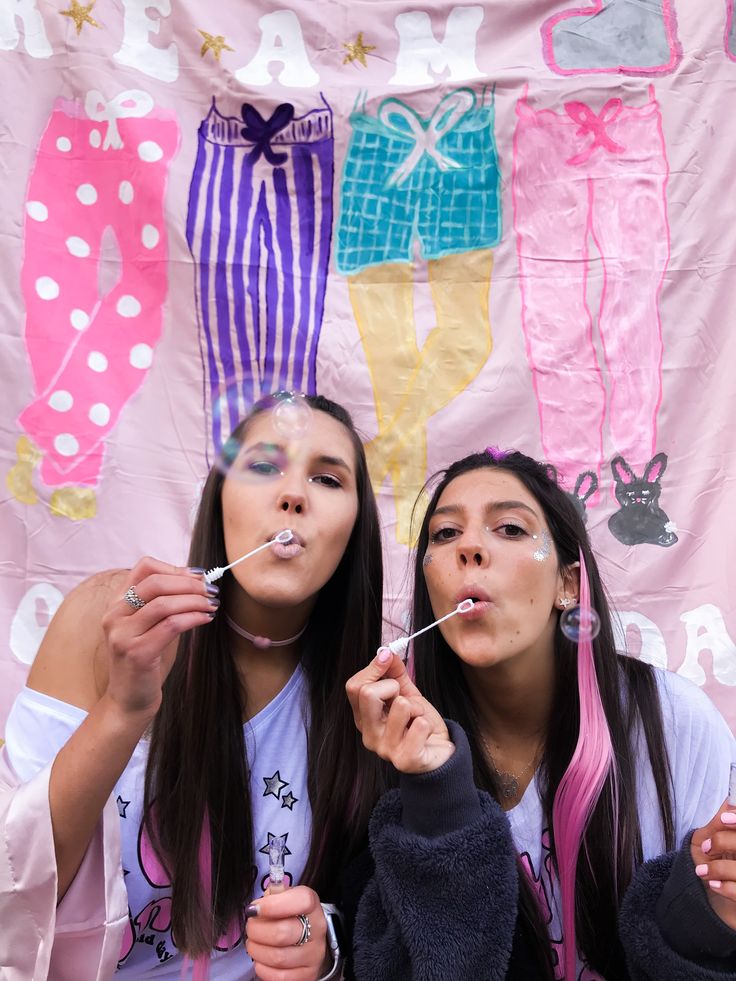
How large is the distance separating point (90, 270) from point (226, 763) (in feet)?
4.16

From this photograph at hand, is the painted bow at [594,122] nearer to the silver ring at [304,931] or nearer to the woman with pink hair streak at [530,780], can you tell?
the woman with pink hair streak at [530,780]

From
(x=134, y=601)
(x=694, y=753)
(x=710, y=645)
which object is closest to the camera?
(x=134, y=601)

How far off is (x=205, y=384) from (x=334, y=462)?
0.78 m

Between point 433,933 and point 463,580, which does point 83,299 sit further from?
point 433,933

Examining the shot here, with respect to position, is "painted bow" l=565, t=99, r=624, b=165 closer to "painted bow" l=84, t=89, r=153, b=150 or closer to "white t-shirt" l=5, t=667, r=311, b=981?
"painted bow" l=84, t=89, r=153, b=150

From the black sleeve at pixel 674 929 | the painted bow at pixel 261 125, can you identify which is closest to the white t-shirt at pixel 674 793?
the black sleeve at pixel 674 929

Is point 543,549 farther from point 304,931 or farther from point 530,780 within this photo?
point 304,931

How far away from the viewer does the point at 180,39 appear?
2229mm

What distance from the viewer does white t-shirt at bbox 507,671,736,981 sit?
4.51 feet

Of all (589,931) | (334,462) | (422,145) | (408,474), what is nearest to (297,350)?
(408,474)

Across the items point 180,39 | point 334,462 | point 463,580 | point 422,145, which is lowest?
point 463,580

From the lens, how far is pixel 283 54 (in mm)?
2266

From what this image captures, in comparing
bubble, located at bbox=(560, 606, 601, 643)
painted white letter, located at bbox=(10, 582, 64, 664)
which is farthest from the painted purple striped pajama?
bubble, located at bbox=(560, 606, 601, 643)

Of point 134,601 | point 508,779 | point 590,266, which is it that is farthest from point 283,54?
point 508,779
